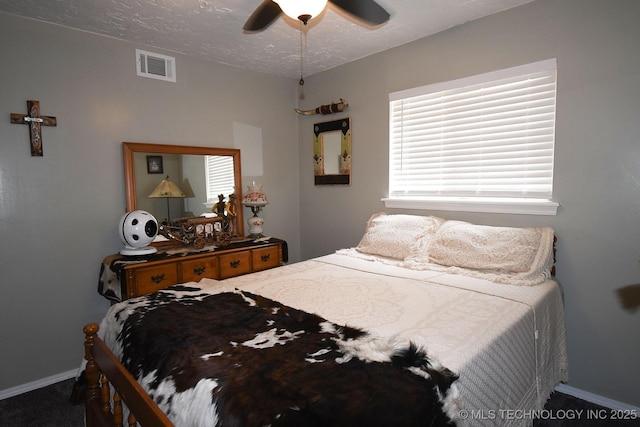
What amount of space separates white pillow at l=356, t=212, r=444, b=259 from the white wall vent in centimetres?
213

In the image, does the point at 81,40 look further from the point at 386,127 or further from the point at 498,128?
the point at 498,128

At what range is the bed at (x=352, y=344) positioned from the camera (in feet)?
3.09

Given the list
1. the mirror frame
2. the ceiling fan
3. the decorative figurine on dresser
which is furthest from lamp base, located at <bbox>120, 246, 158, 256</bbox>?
the ceiling fan

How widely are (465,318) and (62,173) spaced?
9.00 feet

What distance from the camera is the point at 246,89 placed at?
11.2ft

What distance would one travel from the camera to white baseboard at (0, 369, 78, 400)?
7.54ft

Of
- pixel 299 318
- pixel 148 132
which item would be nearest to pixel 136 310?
pixel 299 318

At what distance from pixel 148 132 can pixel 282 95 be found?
1473mm

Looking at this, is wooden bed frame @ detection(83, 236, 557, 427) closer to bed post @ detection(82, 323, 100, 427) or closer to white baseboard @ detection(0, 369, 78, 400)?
bed post @ detection(82, 323, 100, 427)

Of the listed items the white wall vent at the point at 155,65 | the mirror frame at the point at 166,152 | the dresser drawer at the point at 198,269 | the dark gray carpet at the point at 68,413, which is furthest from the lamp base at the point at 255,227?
the dark gray carpet at the point at 68,413

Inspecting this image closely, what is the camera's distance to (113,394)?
1.38m

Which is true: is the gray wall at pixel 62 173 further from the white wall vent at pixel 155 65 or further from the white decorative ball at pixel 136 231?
the white decorative ball at pixel 136 231

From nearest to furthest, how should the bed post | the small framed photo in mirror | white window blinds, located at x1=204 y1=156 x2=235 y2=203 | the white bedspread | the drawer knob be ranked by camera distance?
the white bedspread
the bed post
the drawer knob
the small framed photo in mirror
white window blinds, located at x1=204 y1=156 x2=235 y2=203

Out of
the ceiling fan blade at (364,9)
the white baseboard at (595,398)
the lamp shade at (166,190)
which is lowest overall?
the white baseboard at (595,398)
